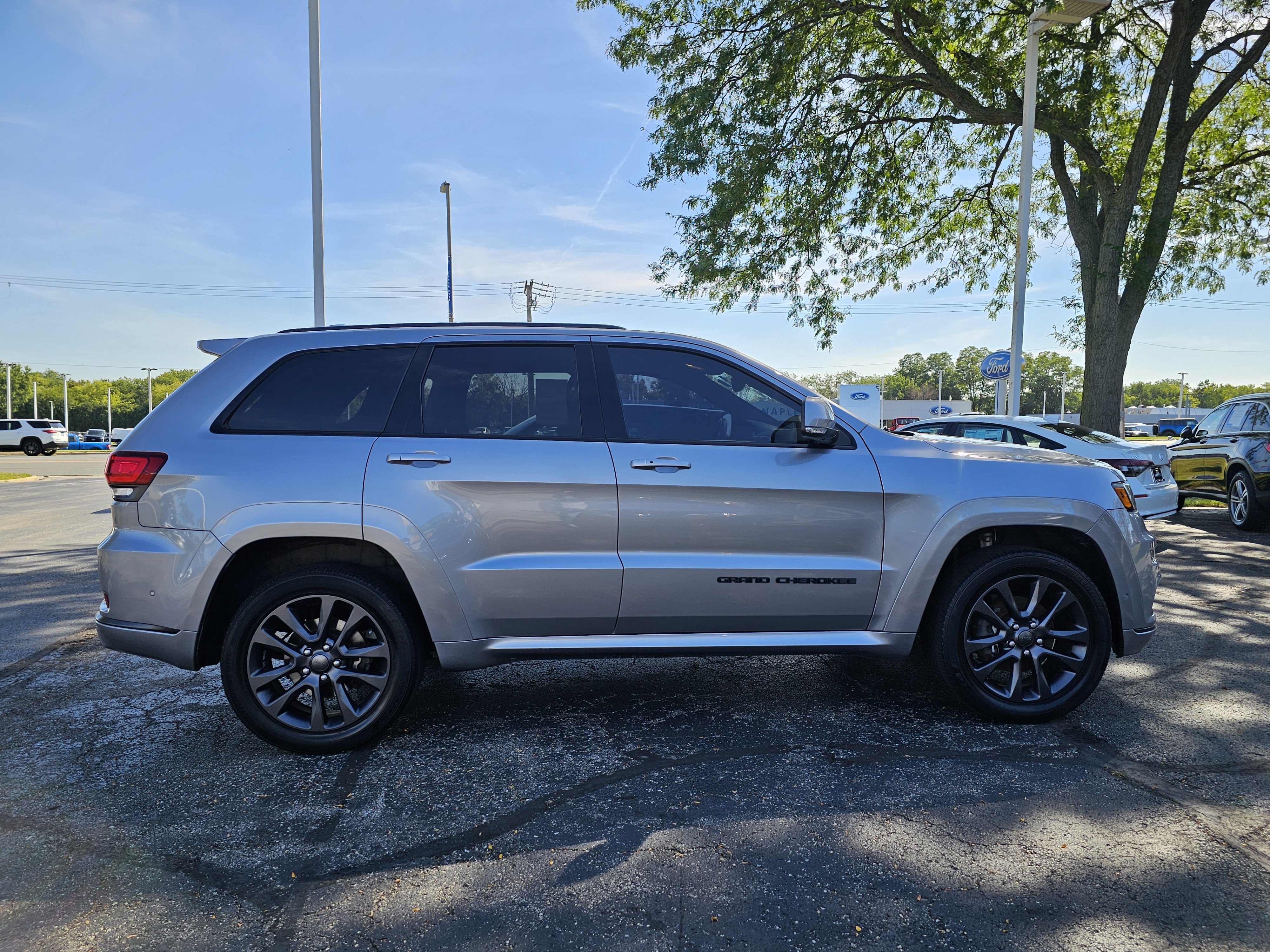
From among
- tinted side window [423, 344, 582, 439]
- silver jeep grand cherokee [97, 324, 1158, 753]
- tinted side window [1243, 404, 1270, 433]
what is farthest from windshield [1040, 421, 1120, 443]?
tinted side window [423, 344, 582, 439]

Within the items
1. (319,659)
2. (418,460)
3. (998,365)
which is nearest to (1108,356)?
(998,365)

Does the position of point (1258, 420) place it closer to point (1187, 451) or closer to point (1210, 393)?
point (1187, 451)

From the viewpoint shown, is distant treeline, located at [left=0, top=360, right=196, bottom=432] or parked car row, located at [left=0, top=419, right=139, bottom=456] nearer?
parked car row, located at [left=0, top=419, right=139, bottom=456]

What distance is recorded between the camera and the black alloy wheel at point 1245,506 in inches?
409

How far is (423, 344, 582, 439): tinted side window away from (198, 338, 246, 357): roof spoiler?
38.4 inches

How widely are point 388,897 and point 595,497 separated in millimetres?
1746

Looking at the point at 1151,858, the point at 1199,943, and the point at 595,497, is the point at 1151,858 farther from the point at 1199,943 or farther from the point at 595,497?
the point at 595,497

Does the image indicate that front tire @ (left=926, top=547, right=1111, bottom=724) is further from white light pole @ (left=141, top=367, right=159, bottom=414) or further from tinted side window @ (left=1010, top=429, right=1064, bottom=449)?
white light pole @ (left=141, top=367, right=159, bottom=414)

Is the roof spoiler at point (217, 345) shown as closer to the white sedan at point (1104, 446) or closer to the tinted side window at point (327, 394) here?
the tinted side window at point (327, 394)

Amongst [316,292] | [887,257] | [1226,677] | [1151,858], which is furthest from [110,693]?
[887,257]

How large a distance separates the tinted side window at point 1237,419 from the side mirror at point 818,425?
1002 cm

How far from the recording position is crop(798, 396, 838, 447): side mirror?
361 cm

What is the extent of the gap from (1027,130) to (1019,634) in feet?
41.0

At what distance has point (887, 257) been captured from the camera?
58.6 feet
